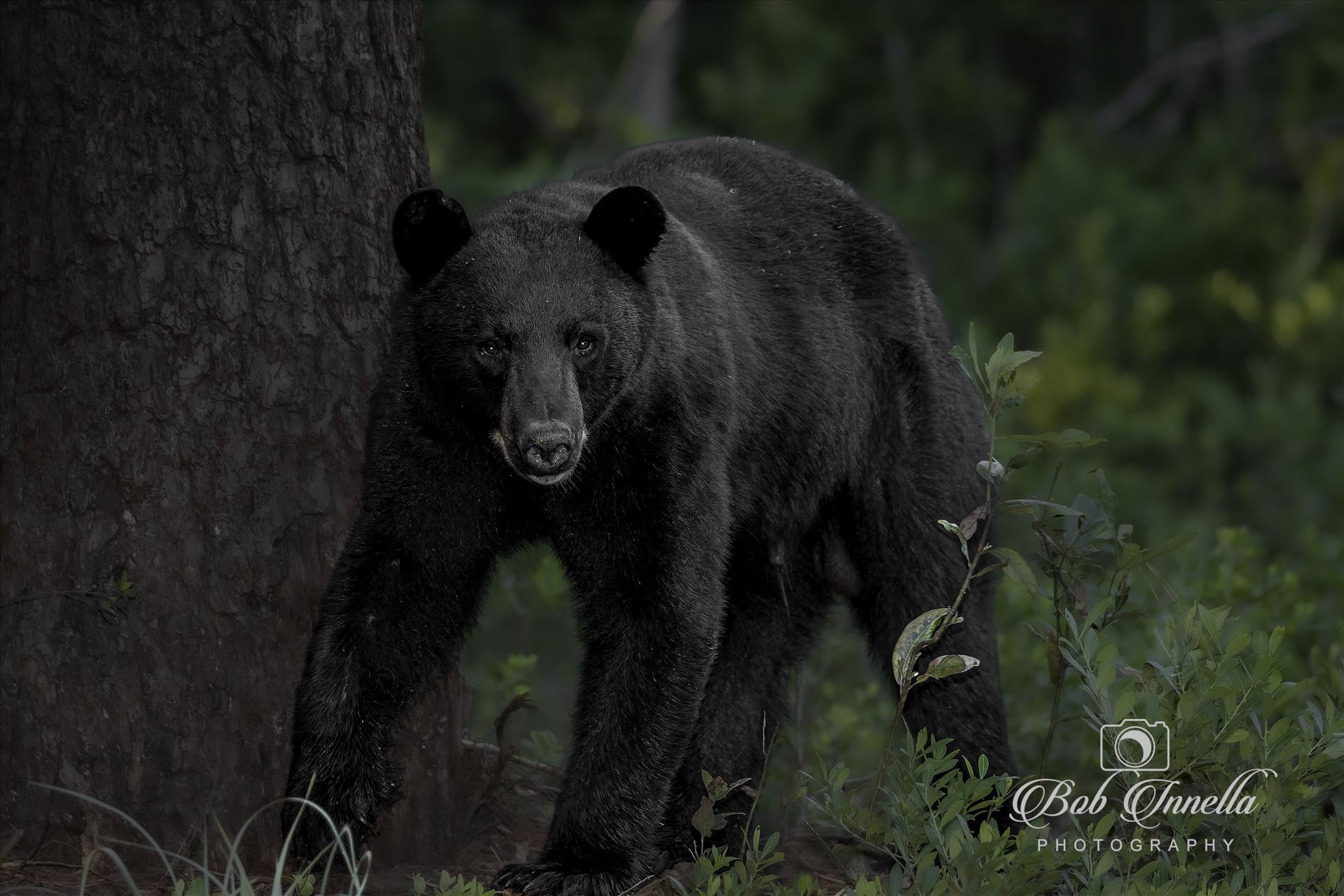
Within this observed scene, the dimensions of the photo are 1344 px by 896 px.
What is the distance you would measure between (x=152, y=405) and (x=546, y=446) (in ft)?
3.37

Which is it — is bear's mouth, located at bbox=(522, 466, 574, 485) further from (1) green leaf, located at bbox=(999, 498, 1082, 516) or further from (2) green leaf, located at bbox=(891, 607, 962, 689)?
(1) green leaf, located at bbox=(999, 498, 1082, 516)

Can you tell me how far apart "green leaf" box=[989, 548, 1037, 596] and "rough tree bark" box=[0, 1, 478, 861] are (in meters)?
1.71

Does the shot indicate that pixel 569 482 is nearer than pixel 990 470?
No

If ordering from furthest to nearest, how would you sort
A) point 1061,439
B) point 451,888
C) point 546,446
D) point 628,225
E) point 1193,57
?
point 1193,57 < point 628,225 < point 1061,439 < point 546,446 < point 451,888

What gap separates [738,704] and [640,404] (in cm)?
123

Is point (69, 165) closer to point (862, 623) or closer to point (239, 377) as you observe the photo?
point (239, 377)

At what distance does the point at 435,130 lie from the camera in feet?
41.9

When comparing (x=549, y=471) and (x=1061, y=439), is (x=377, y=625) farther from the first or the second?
(x=1061, y=439)

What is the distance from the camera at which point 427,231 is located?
3889 mm

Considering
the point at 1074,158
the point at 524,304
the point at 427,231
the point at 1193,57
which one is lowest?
the point at 1074,158

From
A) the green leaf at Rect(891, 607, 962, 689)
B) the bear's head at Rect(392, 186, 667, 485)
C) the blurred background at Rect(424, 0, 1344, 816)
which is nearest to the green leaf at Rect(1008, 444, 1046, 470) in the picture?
the green leaf at Rect(891, 607, 962, 689)

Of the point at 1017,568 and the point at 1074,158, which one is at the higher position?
the point at 1017,568

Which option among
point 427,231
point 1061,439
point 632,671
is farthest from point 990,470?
point 427,231

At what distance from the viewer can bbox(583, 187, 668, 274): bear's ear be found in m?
3.88
